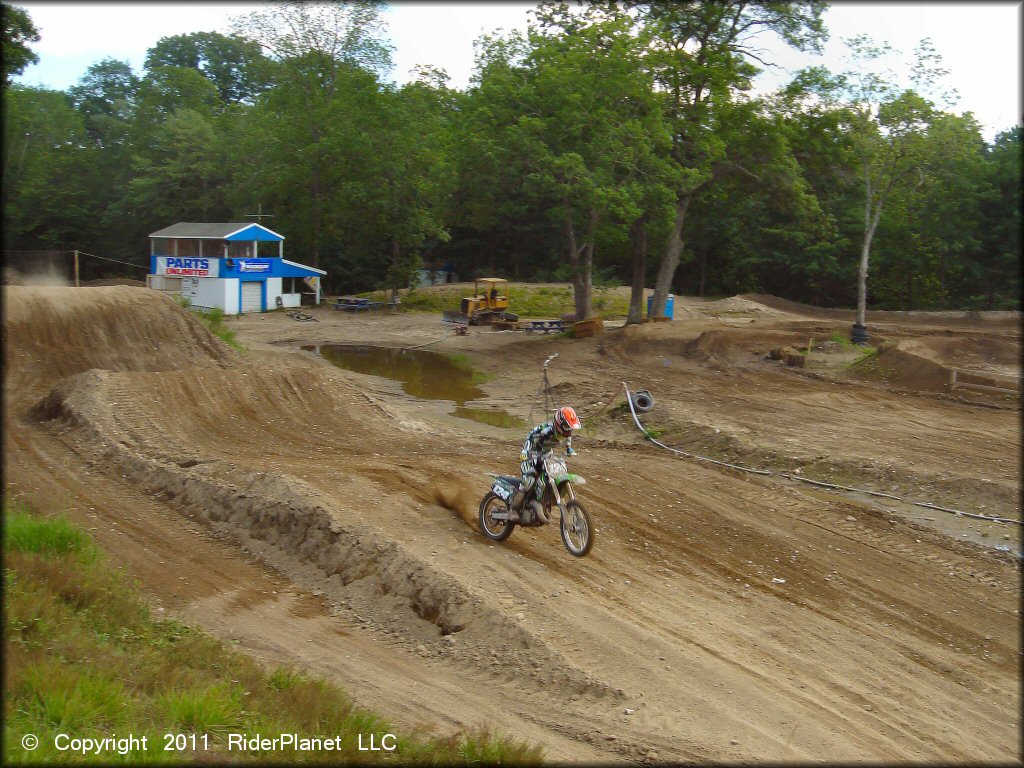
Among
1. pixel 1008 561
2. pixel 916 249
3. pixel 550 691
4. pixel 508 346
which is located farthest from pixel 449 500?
pixel 916 249

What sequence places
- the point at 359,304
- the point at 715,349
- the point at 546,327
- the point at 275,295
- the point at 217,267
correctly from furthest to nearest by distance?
1. the point at 359,304
2. the point at 275,295
3. the point at 217,267
4. the point at 546,327
5. the point at 715,349

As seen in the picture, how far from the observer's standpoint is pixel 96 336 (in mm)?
22578

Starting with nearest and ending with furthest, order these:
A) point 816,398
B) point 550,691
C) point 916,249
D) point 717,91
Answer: point 550,691
point 816,398
point 717,91
point 916,249

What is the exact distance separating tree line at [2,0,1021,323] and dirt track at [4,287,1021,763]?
641 centimetres

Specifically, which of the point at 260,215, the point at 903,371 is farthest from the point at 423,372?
the point at 260,215

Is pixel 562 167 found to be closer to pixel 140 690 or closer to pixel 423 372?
pixel 423 372

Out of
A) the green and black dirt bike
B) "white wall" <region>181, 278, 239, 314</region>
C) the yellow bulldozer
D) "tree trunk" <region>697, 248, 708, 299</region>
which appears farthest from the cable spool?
"tree trunk" <region>697, 248, 708, 299</region>

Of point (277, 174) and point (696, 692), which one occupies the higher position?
point (277, 174)

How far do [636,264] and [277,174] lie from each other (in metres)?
A: 24.9

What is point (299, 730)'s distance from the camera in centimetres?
614

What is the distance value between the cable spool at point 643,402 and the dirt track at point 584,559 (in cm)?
36

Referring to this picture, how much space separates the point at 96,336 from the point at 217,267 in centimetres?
2401

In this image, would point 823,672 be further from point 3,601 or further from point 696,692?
point 3,601

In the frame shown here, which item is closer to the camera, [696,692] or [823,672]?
[696,692]
